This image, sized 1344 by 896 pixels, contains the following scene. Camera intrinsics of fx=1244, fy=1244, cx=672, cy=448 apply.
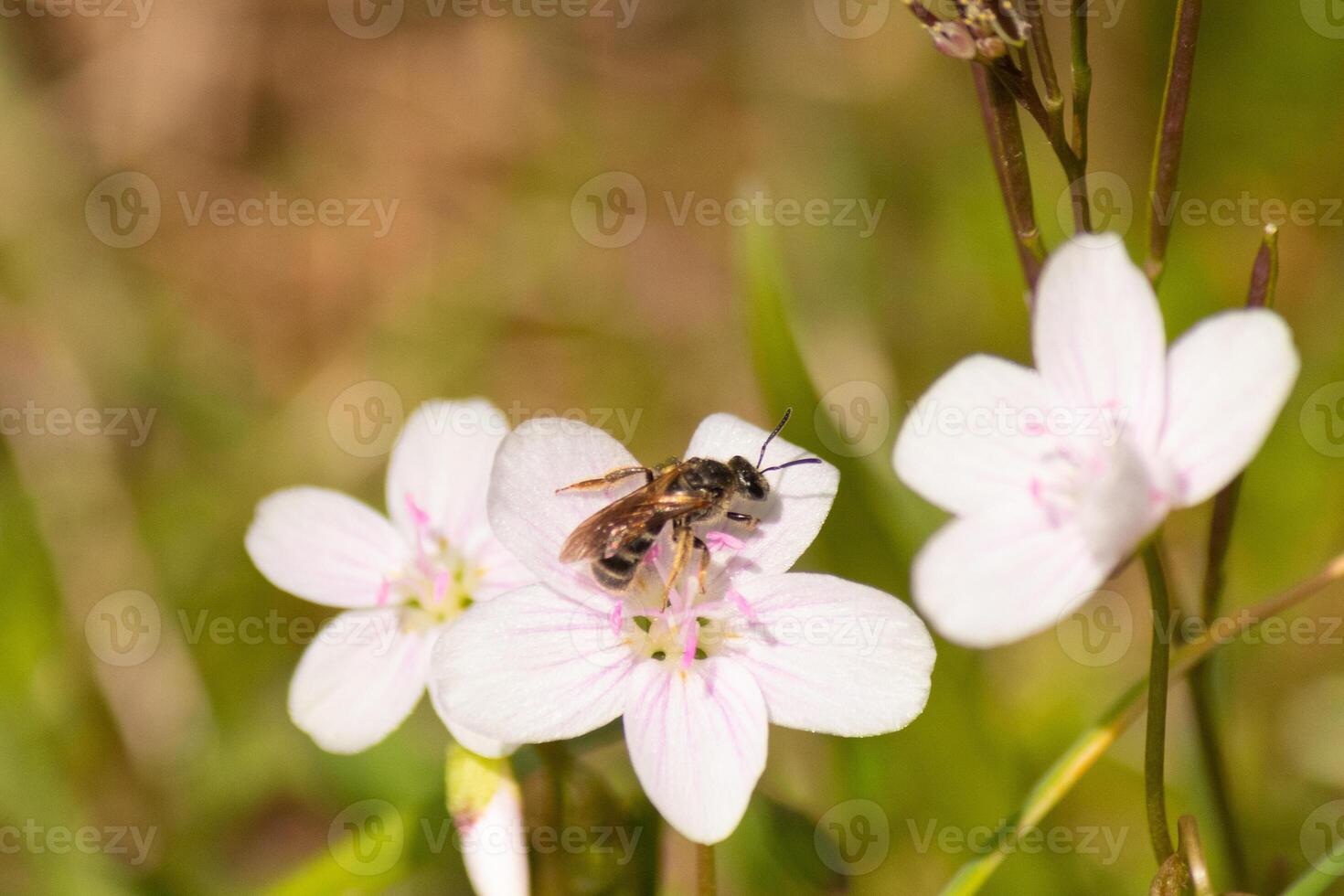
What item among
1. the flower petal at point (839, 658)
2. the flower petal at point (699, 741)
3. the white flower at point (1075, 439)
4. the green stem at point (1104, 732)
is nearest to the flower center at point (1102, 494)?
the white flower at point (1075, 439)

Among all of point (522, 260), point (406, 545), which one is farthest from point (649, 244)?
point (406, 545)

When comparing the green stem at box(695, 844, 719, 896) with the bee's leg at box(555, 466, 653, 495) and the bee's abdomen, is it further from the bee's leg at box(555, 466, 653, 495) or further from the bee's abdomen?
the bee's leg at box(555, 466, 653, 495)

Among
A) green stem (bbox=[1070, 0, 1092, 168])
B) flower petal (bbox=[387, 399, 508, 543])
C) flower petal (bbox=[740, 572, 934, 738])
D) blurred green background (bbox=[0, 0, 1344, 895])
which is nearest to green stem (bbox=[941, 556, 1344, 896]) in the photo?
flower petal (bbox=[740, 572, 934, 738])

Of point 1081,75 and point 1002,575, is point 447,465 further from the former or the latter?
point 1081,75

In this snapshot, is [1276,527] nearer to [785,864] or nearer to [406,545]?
[785,864]

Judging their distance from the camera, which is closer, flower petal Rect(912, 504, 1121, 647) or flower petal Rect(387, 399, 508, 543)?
flower petal Rect(912, 504, 1121, 647)

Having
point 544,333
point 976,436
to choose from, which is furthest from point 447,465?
point 544,333

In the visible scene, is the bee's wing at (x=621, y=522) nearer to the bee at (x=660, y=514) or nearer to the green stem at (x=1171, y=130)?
the bee at (x=660, y=514)
